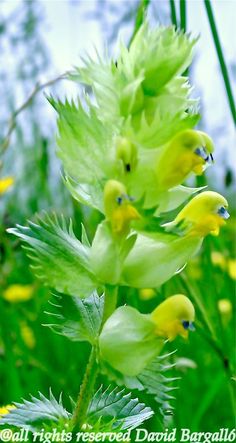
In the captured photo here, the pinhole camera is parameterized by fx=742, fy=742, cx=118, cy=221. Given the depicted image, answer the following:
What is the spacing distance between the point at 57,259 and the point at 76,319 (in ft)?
0.18

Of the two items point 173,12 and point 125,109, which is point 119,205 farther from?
point 173,12

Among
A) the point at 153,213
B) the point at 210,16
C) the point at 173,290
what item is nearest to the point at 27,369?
the point at 173,290

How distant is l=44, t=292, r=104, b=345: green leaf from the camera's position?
1.88 ft

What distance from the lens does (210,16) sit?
3.49 ft

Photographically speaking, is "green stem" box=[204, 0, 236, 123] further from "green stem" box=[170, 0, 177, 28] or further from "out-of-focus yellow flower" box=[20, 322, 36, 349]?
"out-of-focus yellow flower" box=[20, 322, 36, 349]

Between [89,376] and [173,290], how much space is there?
714 mm

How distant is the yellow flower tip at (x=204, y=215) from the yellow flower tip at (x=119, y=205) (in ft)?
0.28

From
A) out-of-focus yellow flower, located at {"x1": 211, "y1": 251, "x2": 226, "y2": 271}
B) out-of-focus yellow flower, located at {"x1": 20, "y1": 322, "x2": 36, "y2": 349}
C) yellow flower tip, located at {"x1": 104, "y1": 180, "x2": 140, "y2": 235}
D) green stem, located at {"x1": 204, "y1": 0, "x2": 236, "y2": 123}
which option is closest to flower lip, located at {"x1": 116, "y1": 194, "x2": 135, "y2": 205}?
yellow flower tip, located at {"x1": 104, "y1": 180, "x2": 140, "y2": 235}

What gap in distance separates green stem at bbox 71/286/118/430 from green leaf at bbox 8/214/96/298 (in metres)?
0.02

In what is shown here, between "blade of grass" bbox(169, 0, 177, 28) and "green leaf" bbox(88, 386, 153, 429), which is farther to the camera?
"blade of grass" bbox(169, 0, 177, 28)

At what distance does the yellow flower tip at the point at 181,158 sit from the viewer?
1.76 ft

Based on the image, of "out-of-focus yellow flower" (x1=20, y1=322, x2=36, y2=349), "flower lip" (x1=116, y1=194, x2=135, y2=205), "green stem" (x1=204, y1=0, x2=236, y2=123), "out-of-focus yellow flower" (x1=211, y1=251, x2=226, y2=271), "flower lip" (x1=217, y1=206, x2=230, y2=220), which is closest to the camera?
"flower lip" (x1=116, y1=194, x2=135, y2=205)

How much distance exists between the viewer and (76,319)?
583 millimetres

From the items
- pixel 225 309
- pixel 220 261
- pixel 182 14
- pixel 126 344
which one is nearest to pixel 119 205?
pixel 126 344
